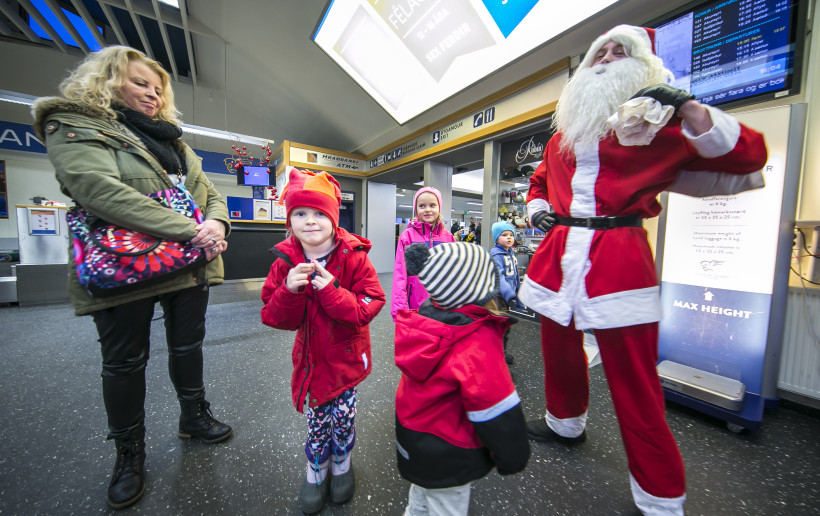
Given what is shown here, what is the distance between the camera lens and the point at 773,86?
4.96 ft

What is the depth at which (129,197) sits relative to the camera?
90 centimetres

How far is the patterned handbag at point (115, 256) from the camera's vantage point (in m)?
0.87

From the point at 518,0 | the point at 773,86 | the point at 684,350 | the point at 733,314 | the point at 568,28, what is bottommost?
the point at 684,350

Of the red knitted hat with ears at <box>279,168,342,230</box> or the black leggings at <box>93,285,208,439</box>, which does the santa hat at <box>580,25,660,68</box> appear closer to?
the red knitted hat with ears at <box>279,168,342,230</box>

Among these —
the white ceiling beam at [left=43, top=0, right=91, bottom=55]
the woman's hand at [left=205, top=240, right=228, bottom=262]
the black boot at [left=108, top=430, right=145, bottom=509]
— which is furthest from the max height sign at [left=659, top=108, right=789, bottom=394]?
the white ceiling beam at [left=43, top=0, right=91, bottom=55]

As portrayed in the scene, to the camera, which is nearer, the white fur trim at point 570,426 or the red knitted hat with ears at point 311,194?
the red knitted hat with ears at point 311,194

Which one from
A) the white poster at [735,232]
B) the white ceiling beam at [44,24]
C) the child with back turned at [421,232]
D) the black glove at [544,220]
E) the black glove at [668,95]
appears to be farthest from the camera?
the white ceiling beam at [44,24]

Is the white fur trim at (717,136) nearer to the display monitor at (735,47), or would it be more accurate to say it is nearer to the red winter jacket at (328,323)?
the red winter jacket at (328,323)

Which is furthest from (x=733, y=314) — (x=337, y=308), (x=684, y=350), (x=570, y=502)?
(x=337, y=308)

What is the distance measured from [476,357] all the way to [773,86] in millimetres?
2273

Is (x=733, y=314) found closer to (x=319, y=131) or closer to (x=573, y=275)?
(x=573, y=275)

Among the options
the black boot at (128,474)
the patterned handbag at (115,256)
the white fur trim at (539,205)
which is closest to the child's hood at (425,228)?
the white fur trim at (539,205)

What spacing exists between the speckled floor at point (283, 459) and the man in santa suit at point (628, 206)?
340mm

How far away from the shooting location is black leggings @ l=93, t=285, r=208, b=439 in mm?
951
